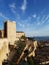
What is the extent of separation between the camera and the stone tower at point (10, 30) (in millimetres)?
20188

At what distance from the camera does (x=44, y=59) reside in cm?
2108

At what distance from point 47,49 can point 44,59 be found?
210 inches

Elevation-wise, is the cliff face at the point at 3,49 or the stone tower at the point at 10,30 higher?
the stone tower at the point at 10,30

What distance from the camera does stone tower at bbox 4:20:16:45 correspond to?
20.2 meters

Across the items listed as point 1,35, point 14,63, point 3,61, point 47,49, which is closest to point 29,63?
point 14,63

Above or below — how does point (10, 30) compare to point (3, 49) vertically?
above

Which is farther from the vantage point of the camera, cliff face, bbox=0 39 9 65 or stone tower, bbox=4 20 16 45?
stone tower, bbox=4 20 16 45

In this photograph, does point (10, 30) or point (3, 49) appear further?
point (10, 30)

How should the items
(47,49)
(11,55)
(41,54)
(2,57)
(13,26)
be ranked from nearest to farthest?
1. (2,57)
2. (11,55)
3. (13,26)
4. (41,54)
5. (47,49)

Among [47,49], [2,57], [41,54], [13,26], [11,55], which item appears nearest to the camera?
[2,57]

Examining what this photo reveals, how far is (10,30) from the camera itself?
2069cm

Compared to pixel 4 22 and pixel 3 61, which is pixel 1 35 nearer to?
pixel 4 22

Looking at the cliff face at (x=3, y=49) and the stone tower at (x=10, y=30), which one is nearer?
the cliff face at (x=3, y=49)

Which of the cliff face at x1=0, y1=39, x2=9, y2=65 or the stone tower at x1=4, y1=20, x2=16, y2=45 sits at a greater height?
the stone tower at x1=4, y1=20, x2=16, y2=45
